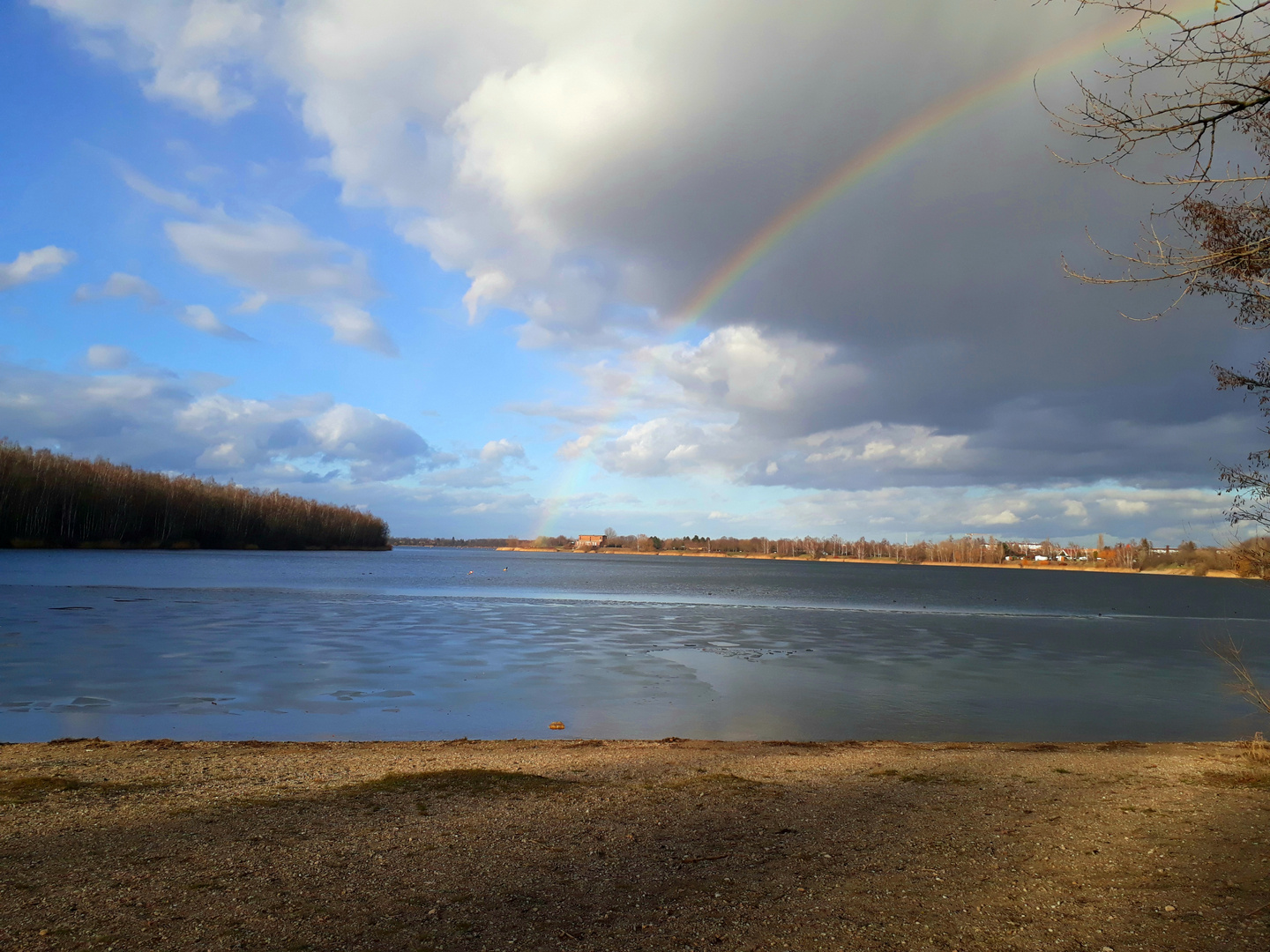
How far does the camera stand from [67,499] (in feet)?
318

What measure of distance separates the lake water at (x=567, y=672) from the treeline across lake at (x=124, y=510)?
6156 centimetres

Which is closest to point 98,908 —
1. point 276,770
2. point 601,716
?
point 276,770

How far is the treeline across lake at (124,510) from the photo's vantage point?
9294cm

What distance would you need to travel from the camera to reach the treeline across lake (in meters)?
92.9

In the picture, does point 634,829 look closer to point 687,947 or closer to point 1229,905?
point 687,947

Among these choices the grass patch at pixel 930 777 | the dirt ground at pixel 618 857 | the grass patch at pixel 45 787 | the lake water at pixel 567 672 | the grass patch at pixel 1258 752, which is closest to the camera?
the dirt ground at pixel 618 857

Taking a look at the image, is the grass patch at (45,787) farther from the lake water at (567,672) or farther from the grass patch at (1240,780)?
the grass patch at (1240,780)

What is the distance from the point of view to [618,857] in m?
6.02

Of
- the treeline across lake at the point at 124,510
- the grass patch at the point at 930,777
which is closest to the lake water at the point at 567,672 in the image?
the grass patch at the point at 930,777

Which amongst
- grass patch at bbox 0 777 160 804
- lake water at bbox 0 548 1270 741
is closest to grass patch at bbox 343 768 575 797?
grass patch at bbox 0 777 160 804

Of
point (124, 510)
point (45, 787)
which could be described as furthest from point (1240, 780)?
point (124, 510)

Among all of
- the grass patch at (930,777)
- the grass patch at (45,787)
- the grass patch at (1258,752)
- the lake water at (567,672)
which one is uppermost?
the grass patch at (45,787)

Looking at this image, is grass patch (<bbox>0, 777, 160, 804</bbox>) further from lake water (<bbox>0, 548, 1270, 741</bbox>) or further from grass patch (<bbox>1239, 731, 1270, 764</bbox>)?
grass patch (<bbox>1239, 731, 1270, 764</bbox>)

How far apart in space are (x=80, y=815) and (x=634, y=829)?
456 cm
